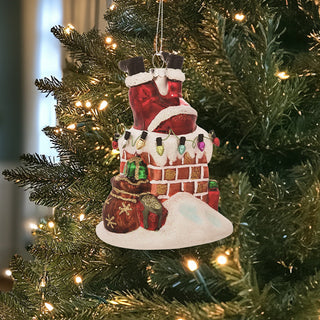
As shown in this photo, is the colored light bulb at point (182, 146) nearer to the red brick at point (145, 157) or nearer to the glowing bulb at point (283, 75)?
the red brick at point (145, 157)

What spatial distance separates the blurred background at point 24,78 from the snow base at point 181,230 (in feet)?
4.24

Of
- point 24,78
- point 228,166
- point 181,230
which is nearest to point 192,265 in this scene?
point 181,230

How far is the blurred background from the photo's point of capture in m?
1.63

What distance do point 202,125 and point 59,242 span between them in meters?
0.46

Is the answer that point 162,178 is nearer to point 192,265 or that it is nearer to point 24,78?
point 192,265

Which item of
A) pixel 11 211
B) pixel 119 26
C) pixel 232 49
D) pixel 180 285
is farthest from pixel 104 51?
pixel 11 211

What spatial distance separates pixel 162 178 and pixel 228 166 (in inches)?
5.5

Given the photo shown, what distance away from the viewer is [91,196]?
0.72 meters

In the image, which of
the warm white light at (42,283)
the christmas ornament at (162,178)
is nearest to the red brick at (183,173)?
the christmas ornament at (162,178)

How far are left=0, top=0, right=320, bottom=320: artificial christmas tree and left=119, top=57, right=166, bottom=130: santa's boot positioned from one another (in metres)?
0.02

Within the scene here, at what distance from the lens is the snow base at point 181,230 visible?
18.9 inches

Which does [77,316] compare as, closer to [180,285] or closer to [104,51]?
[180,285]

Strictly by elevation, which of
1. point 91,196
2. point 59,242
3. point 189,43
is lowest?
point 59,242

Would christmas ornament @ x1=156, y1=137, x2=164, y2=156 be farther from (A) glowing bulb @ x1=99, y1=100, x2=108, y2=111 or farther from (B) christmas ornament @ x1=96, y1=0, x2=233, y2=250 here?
(A) glowing bulb @ x1=99, y1=100, x2=108, y2=111
